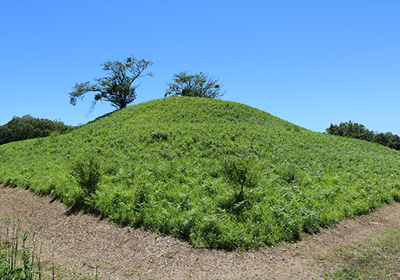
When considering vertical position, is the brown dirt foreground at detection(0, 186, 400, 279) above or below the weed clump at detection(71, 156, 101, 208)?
below

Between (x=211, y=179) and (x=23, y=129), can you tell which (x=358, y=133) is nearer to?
→ (x=211, y=179)

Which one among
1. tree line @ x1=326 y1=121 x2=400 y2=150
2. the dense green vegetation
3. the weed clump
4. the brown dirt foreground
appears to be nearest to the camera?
the brown dirt foreground

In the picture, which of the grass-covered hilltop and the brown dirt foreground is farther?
the grass-covered hilltop

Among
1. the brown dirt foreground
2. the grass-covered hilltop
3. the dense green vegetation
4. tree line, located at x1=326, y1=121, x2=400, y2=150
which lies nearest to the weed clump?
the grass-covered hilltop

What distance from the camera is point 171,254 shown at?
24.7ft

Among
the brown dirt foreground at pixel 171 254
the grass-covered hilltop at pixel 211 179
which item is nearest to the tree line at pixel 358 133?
the grass-covered hilltop at pixel 211 179

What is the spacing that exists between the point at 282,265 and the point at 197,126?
17671 millimetres

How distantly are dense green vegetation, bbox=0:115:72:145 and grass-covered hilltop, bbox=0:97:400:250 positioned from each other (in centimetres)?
4779

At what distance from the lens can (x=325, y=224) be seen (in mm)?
9750

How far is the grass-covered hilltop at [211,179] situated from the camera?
8.91 meters

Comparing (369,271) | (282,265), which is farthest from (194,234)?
(369,271)

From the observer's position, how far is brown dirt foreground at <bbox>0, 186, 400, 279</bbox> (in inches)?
266

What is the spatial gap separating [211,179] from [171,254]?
594 cm

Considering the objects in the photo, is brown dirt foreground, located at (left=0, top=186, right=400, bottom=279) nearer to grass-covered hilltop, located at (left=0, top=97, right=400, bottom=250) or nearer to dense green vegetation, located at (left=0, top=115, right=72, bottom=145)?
grass-covered hilltop, located at (left=0, top=97, right=400, bottom=250)
